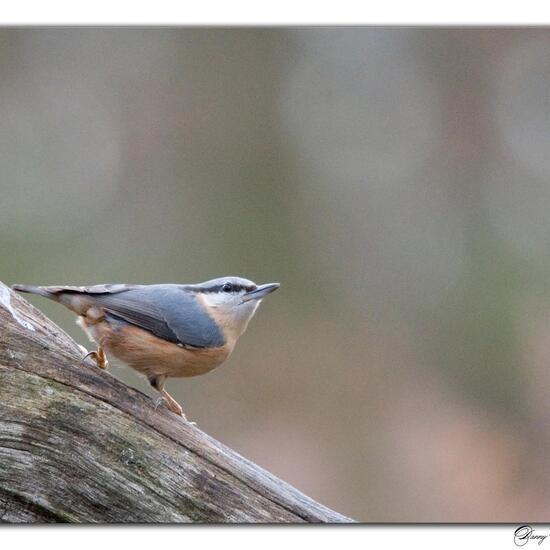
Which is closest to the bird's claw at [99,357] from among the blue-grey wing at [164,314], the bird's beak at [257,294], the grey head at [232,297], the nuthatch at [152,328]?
the nuthatch at [152,328]

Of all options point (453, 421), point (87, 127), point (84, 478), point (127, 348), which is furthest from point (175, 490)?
Result: point (87, 127)

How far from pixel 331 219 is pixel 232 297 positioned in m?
0.94

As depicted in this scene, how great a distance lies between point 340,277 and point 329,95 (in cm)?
88

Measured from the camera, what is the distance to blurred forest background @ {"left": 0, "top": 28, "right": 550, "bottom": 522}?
3.22 meters

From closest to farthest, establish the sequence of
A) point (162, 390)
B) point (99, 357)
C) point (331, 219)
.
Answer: point (99, 357)
point (162, 390)
point (331, 219)

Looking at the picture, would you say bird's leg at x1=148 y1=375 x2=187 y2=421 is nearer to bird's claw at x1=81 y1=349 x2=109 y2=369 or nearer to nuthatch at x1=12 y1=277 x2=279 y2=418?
nuthatch at x1=12 y1=277 x2=279 y2=418

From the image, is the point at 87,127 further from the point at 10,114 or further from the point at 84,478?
the point at 84,478

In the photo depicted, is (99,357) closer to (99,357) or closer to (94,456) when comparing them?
(99,357)

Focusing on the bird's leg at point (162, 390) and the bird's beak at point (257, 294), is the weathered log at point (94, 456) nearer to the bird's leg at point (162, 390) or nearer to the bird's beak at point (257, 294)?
the bird's leg at point (162, 390)

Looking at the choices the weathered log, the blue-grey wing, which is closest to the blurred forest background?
the blue-grey wing

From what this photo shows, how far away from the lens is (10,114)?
3270 millimetres

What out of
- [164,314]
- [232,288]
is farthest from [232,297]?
[164,314]

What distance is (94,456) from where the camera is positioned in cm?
255

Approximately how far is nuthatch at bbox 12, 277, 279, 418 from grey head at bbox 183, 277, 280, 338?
23mm
